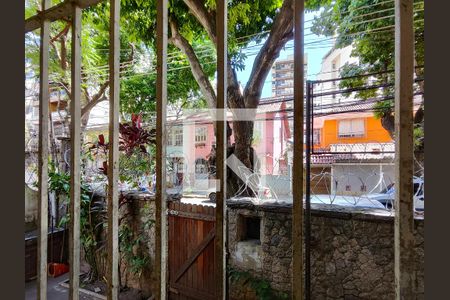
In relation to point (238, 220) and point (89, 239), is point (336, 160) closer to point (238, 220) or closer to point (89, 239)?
point (238, 220)

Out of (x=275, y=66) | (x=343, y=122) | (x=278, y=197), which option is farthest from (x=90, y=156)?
(x=343, y=122)

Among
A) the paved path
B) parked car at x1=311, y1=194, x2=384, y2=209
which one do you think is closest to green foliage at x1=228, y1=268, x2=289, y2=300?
parked car at x1=311, y1=194, x2=384, y2=209

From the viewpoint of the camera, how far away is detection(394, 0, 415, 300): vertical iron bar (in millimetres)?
595

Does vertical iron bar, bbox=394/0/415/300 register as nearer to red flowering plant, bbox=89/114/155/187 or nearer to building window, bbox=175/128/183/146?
red flowering plant, bbox=89/114/155/187

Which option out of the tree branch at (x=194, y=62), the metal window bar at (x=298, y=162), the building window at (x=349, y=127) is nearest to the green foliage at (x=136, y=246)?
the tree branch at (x=194, y=62)

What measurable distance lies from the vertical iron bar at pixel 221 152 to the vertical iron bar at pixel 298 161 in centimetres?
21

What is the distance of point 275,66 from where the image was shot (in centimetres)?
386

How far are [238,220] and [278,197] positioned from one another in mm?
652

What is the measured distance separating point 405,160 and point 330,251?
2.32 m

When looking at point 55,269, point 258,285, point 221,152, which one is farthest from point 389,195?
point 55,269

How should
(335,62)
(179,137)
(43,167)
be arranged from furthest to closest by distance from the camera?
(335,62), (179,137), (43,167)

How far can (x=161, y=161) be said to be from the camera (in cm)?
87

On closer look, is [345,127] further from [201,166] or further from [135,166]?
[135,166]

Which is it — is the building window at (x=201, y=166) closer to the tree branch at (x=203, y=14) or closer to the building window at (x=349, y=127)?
the tree branch at (x=203, y=14)
